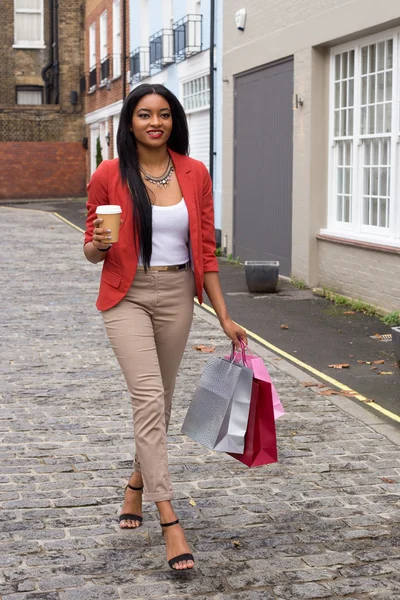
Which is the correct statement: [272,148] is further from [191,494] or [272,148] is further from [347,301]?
[191,494]

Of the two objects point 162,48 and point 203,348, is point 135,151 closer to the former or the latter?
point 203,348

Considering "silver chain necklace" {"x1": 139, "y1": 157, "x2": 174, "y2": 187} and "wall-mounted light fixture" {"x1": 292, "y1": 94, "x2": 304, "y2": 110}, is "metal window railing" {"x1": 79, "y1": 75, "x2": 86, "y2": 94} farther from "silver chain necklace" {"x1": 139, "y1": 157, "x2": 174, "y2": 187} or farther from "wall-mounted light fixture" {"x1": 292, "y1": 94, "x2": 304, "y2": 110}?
"silver chain necklace" {"x1": 139, "y1": 157, "x2": 174, "y2": 187}

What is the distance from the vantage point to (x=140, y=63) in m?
26.3

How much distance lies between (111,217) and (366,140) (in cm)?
857

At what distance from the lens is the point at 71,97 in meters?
38.6

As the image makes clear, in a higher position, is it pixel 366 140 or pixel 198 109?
pixel 198 109

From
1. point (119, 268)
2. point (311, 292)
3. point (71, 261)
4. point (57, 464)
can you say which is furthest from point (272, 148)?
point (119, 268)

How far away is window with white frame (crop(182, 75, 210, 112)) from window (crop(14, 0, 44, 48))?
2056 cm

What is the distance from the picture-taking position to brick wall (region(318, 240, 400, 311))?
36.8ft

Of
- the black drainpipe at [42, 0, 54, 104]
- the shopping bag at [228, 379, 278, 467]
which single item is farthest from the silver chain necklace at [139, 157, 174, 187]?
the black drainpipe at [42, 0, 54, 104]

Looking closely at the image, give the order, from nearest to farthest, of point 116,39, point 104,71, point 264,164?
point 264,164 < point 116,39 < point 104,71

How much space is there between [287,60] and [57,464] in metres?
9.80


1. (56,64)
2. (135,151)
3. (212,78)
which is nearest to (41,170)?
(56,64)

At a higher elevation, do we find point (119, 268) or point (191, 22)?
point (191, 22)
